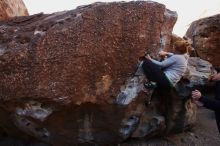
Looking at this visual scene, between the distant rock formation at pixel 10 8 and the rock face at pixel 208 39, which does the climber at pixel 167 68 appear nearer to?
the distant rock formation at pixel 10 8

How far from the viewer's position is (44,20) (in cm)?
755

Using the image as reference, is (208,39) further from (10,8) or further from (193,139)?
(10,8)

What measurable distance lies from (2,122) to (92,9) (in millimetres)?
2904

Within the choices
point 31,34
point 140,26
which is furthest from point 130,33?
point 31,34

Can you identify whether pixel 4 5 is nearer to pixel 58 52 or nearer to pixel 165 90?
pixel 58 52

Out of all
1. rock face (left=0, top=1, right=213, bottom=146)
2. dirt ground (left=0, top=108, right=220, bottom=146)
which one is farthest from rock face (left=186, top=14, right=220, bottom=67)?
rock face (left=0, top=1, right=213, bottom=146)

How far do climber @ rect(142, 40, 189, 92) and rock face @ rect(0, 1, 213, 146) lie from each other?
0.19 metres

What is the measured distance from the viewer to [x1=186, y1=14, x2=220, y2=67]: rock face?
37.9 feet

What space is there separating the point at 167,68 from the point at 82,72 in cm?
159

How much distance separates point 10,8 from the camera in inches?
392

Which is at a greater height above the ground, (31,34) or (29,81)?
(31,34)

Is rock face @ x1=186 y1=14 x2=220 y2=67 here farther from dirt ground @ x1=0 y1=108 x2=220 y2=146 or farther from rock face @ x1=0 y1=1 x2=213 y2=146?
rock face @ x1=0 y1=1 x2=213 y2=146

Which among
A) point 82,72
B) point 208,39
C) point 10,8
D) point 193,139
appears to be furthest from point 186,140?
point 10,8

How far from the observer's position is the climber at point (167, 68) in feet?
22.6
